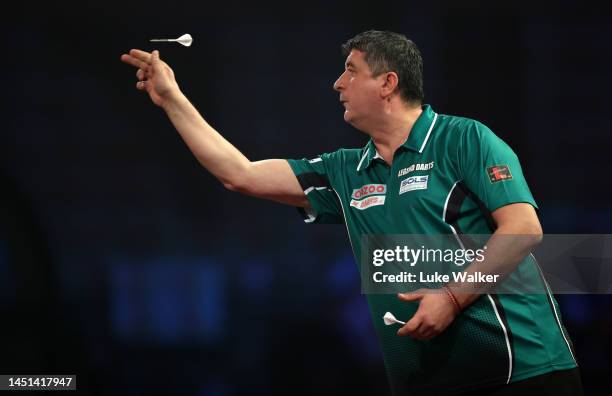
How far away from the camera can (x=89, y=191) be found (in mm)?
3469

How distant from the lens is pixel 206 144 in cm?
210

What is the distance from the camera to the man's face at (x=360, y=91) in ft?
7.00

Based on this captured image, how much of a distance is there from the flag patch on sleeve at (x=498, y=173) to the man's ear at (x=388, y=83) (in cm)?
46

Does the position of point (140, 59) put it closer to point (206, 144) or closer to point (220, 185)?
point (206, 144)

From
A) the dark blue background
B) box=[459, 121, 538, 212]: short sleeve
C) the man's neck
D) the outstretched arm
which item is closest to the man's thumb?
box=[459, 121, 538, 212]: short sleeve

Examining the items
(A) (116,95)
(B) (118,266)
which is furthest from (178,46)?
(B) (118,266)

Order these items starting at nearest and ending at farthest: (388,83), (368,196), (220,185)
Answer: (368,196) < (388,83) < (220,185)

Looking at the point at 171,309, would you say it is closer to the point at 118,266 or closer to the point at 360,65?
the point at 118,266

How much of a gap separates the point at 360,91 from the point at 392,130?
15 centimetres

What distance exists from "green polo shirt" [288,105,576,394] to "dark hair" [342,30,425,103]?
0.17 m

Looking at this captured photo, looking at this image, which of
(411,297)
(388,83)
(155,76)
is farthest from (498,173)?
(155,76)

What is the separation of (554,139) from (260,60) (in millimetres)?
1422

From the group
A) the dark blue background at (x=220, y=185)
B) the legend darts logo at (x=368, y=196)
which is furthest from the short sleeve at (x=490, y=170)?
the dark blue background at (x=220, y=185)

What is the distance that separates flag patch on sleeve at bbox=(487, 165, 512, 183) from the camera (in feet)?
5.80
